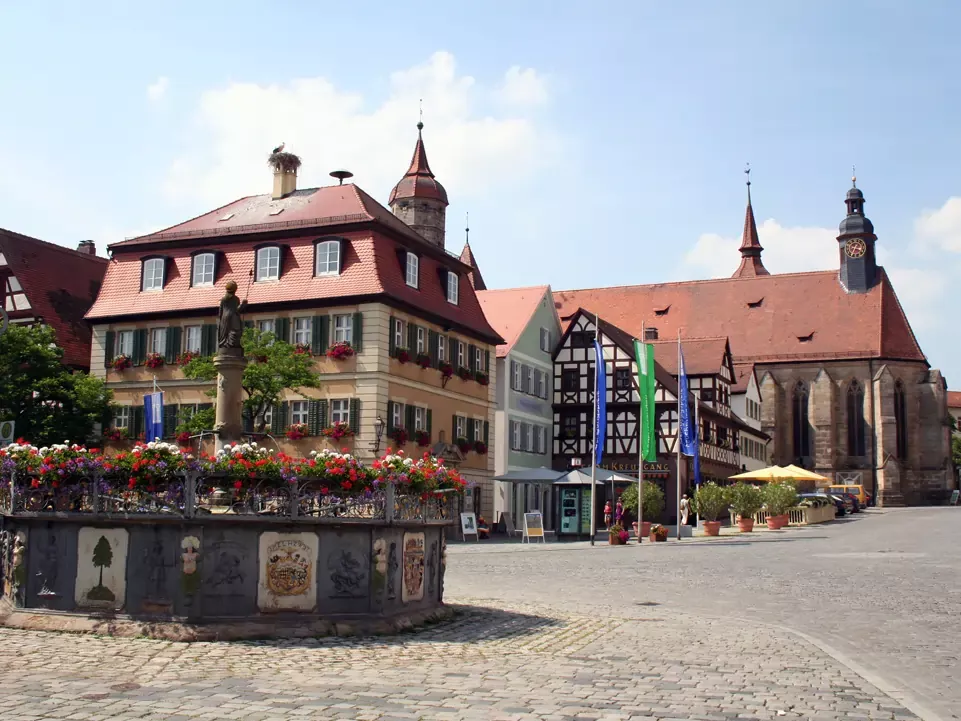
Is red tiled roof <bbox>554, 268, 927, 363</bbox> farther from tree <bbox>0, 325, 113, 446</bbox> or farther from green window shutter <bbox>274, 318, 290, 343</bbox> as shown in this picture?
tree <bbox>0, 325, 113, 446</bbox>

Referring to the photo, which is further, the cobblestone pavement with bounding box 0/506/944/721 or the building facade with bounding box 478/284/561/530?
the building facade with bounding box 478/284/561/530

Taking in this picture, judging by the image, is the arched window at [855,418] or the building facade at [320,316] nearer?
the building facade at [320,316]

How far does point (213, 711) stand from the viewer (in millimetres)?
7898

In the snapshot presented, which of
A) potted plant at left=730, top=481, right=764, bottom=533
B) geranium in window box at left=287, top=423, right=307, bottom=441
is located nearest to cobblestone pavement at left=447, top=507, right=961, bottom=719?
potted plant at left=730, top=481, right=764, bottom=533

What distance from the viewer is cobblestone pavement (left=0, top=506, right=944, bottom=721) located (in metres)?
8.10

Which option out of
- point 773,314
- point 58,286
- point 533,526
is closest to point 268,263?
point 58,286

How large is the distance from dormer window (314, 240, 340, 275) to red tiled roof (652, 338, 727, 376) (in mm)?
24964

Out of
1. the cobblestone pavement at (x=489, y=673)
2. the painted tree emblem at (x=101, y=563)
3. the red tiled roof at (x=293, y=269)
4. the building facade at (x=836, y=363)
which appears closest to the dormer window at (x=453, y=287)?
the red tiled roof at (x=293, y=269)

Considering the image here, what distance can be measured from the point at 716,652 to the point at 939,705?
2857mm

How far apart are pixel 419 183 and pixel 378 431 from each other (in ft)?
124

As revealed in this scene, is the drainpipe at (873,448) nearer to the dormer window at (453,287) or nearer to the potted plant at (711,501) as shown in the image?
the potted plant at (711,501)

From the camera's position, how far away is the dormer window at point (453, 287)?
4197cm

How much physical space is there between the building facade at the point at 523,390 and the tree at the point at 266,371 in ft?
43.2

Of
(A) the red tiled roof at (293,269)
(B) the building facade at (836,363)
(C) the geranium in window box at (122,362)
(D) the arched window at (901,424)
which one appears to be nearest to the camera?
(A) the red tiled roof at (293,269)
